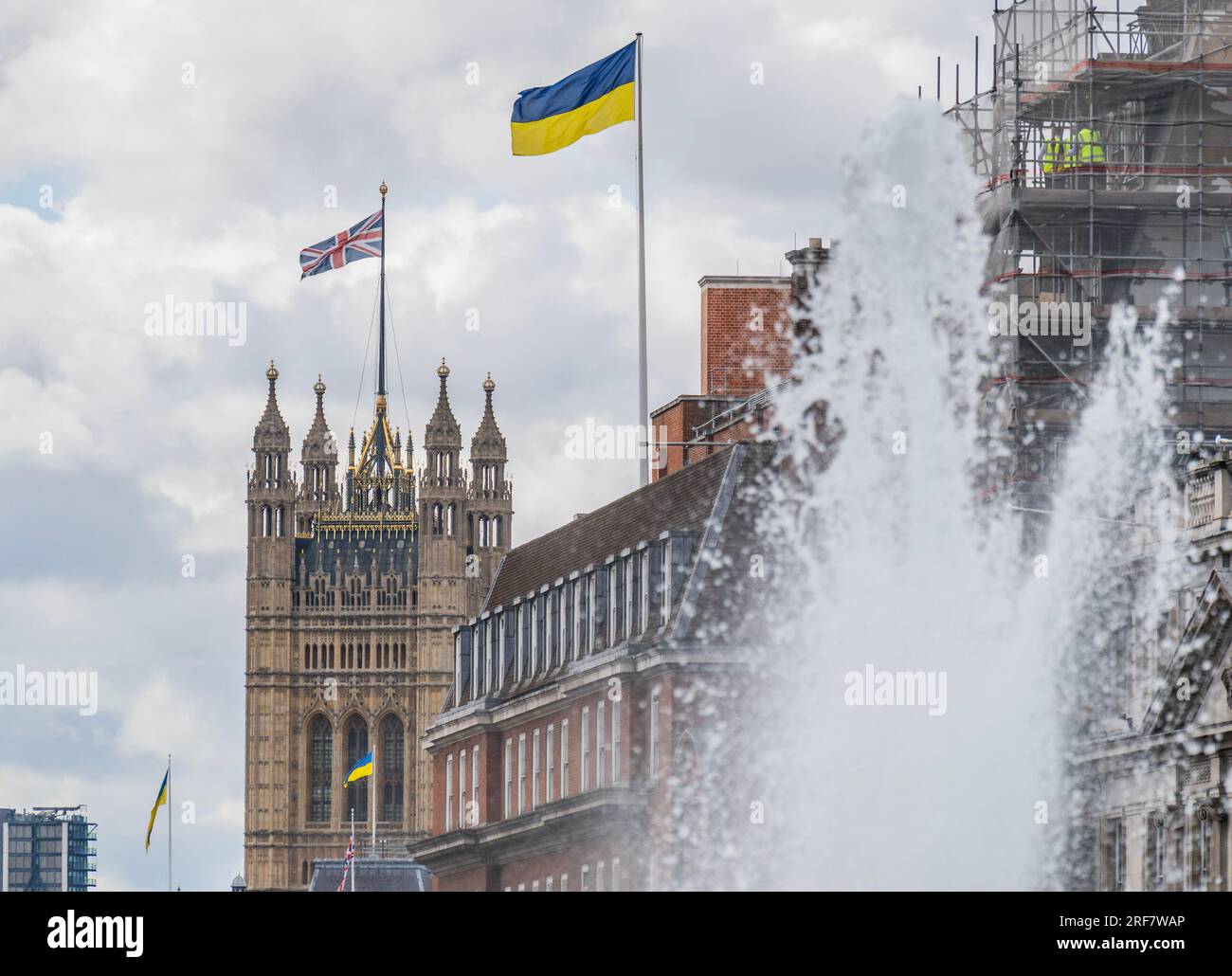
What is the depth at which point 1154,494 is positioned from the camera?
59.4m

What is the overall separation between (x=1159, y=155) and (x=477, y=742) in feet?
72.9

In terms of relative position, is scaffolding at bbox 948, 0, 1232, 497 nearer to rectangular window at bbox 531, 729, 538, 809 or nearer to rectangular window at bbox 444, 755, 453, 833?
Result: rectangular window at bbox 531, 729, 538, 809

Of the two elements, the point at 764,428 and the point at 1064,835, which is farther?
the point at 764,428

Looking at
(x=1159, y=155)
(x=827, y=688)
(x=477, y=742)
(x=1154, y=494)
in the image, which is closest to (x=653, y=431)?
(x=477, y=742)

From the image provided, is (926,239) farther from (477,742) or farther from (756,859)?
(477,742)

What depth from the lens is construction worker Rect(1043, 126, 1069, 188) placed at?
72.6m

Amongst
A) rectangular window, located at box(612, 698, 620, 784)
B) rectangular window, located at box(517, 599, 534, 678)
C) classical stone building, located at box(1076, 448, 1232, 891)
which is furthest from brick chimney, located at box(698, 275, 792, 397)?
classical stone building, located at box(1076, 448, 1232, 891)

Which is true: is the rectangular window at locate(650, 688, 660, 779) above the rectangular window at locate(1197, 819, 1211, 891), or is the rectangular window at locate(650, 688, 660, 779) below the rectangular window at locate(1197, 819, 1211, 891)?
above

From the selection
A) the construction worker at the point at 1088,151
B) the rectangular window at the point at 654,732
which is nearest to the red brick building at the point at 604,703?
the rectangular window at the point at 654,732

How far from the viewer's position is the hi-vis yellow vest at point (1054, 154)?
7225 cm

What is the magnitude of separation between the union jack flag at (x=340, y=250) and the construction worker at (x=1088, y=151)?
174 ft

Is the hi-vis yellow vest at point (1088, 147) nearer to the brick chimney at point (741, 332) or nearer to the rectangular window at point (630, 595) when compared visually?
the brick chimney at point (741, 332)

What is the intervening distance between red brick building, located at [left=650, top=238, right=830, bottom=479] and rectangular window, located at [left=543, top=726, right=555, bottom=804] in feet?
28.9

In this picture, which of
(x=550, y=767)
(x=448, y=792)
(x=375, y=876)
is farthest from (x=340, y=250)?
(x=550, y=767)
